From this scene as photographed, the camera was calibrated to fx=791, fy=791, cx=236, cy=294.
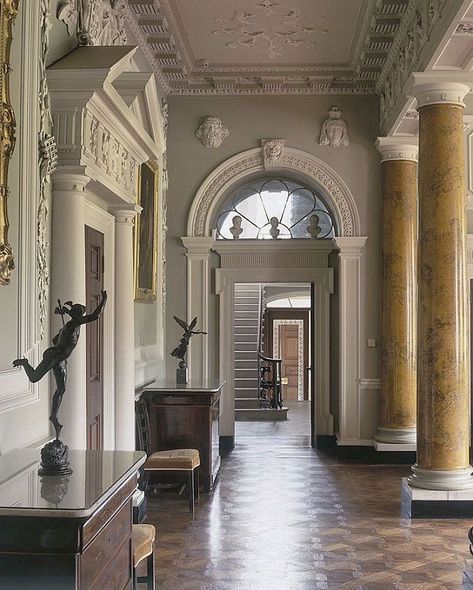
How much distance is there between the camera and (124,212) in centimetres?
703

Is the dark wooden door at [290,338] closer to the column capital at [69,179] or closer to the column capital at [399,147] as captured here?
the column capital at [399,147]

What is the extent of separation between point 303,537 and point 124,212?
3.22 meters

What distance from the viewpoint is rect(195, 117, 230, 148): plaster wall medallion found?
1098 centimetres

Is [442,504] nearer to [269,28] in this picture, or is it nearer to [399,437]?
[399,437]

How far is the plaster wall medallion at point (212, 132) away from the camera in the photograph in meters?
11.0

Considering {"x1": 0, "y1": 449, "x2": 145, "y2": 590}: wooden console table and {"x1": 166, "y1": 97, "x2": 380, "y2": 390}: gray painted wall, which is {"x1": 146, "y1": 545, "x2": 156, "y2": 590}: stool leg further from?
{"x1": 166, "y1": 97, "x2": 380, "y2": 390}: gray painted wall

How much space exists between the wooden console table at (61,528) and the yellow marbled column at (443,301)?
450 centimetres

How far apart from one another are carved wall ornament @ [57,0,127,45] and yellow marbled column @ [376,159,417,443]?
14.1 feet

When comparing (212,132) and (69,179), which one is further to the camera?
(212,132)

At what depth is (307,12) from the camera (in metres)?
8.59

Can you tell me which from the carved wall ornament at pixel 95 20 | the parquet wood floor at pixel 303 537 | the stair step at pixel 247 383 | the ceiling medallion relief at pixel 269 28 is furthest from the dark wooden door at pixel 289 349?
the carved wall ornament at pixel 95 20

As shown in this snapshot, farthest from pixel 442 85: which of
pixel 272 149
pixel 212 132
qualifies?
pixel 212 132

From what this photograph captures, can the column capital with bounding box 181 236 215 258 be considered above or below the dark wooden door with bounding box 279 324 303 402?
above

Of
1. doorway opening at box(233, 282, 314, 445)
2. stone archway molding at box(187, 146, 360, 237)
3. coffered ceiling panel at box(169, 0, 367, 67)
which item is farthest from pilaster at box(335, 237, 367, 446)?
coffered ceiling panel at box(169, 0, 367, 67)
